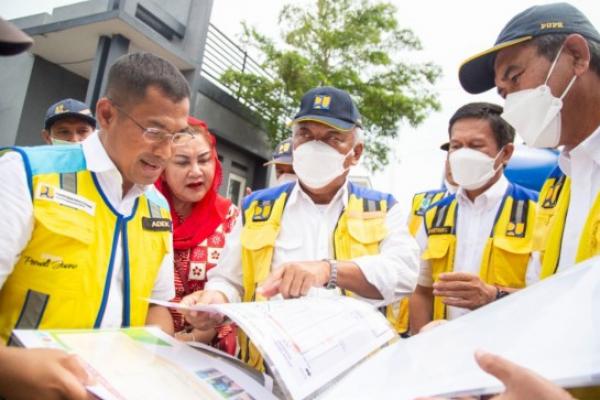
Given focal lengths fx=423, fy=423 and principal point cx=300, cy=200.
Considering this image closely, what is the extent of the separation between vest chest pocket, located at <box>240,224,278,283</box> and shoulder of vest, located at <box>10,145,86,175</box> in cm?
82

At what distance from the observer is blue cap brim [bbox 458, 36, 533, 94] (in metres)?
1.73

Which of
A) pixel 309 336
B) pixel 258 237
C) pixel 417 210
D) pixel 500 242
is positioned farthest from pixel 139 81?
pixel 417 210

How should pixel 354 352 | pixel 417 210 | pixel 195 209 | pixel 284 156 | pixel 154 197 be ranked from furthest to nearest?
pixel 284 156 → pixel 417 210 → pixel 195 209 → pixel 154 197 → pixel 354 352

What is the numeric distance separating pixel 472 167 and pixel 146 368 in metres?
2.32

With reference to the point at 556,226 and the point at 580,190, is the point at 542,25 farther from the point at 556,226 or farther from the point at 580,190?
the point at 556,226

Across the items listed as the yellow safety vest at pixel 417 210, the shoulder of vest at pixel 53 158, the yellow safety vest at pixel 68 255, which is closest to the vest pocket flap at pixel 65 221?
the yellow safety vest at pixel 68 255

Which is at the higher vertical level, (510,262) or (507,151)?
(507,151)

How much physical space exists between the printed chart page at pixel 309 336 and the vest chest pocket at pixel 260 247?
0.71m

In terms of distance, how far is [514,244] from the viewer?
243 centimetres

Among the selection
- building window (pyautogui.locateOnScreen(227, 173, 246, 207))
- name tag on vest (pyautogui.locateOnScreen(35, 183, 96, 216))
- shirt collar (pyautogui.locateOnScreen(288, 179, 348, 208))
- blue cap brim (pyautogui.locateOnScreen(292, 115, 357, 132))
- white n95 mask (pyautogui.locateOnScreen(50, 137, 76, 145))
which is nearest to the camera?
name tag on vest (pyautogui.locateOnScreen(35, 183, 96, 216))

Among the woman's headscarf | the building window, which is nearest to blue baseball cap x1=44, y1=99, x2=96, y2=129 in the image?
the woman's headscarf

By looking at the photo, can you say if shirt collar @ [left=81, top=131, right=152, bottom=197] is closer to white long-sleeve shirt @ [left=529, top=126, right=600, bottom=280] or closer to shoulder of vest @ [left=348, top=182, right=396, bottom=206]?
shoulder of vest @ [left=348, top=182, right=396, bottom=206]

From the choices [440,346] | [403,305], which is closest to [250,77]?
[403,305]

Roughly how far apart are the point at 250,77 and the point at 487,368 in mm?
13223
